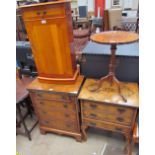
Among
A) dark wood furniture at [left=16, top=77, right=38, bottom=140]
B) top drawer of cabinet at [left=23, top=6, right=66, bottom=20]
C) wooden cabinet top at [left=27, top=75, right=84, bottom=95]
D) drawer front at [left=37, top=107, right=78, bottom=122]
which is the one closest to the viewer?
top drawer of cabinet at [left=23, top=6, right=66, bottom=20]

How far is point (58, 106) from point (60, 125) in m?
0.29

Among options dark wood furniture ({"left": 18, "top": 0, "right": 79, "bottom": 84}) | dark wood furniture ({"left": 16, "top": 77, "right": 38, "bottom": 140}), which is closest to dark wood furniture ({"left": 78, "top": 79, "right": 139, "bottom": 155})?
dark wood furniture ({"left": 18, "top": 0, "right": 79, "bottom": 84})

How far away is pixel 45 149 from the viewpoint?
1876mm

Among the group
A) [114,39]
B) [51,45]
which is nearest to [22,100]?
[51,45]

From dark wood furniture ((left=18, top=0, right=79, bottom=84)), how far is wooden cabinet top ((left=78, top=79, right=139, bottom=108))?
0.74 ft

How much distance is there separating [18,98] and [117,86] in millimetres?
1126

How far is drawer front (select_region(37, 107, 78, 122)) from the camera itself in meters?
1.76

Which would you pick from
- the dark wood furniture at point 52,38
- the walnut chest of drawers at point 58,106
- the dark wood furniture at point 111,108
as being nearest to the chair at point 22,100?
the walnut chest of drawers at point 58,106

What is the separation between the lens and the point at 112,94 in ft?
5.13

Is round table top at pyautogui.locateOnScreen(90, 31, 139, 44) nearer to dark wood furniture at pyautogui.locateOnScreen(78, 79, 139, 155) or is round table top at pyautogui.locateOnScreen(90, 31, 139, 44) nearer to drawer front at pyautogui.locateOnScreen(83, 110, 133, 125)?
dark wood furniture at pyautogui.locateOnScreen(78, 79, 139, 155)
